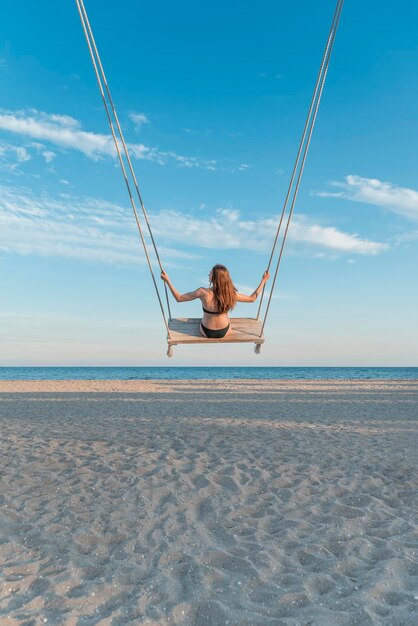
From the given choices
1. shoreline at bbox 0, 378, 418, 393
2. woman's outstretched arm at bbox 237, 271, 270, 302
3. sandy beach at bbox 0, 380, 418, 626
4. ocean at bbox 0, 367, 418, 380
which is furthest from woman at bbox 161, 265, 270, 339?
ocean at bbox 0, 367, 418, 380

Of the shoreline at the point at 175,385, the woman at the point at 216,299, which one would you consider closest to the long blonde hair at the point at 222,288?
the woman at the point at 216,299

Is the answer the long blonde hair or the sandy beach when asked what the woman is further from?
the sandy beach

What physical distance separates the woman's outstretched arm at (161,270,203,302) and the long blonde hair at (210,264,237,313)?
0.69 feet

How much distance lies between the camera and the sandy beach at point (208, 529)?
2.92m

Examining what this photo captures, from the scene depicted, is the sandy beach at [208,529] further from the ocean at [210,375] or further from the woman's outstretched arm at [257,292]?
the ocean at [210,375]

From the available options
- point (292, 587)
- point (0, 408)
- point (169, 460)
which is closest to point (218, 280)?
point (169, 460)

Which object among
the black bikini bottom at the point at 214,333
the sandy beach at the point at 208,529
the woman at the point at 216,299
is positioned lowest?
the sandy beach at the point at 208,529

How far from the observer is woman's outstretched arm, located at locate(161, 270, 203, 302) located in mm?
5719

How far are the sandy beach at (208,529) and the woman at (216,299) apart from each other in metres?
1.67

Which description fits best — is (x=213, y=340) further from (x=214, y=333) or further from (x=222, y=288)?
(x=222, y=288)

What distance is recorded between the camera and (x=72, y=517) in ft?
14.2

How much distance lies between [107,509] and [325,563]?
2.07m

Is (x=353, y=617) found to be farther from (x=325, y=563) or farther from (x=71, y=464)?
(x=71, y=464)

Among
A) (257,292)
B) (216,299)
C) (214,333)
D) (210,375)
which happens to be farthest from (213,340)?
(210,375)
